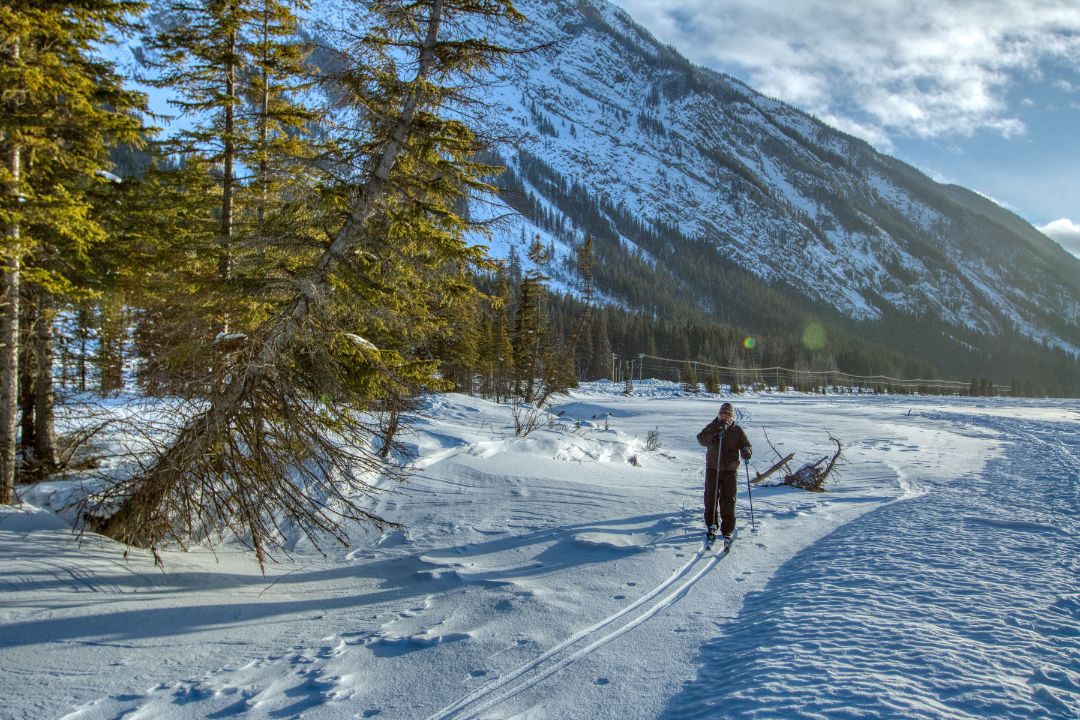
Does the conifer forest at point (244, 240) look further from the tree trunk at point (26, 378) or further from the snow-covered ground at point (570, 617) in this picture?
the snow-covered ground at point (570, 617)

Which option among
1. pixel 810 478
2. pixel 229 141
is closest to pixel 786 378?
pixel 810 478

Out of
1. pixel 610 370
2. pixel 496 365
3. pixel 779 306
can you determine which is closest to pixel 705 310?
pixel 779 306

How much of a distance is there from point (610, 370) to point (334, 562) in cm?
6975

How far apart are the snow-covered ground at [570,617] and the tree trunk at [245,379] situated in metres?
0.42

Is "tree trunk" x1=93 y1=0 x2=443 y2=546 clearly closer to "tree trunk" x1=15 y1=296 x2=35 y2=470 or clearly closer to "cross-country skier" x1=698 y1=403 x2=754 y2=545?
"cross-country skier" x1=698 y1=403 x2=754 y2=545

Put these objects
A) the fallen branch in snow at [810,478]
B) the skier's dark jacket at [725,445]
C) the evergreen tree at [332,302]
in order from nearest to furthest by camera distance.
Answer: the evergreen tree at [332,302]
the skier's dark jacket at [725,445]
the fallen branch in snow at [810,478]

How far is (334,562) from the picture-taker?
238 inches

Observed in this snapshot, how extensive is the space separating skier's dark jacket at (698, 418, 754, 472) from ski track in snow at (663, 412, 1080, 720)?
130 cm

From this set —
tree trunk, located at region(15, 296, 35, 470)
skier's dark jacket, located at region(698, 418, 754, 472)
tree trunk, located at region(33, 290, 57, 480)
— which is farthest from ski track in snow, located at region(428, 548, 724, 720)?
tree trunk, located at region(33, 290, 57, 480)

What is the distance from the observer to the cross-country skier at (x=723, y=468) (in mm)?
6543

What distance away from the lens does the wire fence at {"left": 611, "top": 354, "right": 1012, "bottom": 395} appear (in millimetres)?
75562

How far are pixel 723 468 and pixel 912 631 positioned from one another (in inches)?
122

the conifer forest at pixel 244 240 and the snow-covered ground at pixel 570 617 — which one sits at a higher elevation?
the conifer forest at pixel 244 240

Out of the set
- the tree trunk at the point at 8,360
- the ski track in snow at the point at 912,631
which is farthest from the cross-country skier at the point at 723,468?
the tree trunk at the point at 8,360
